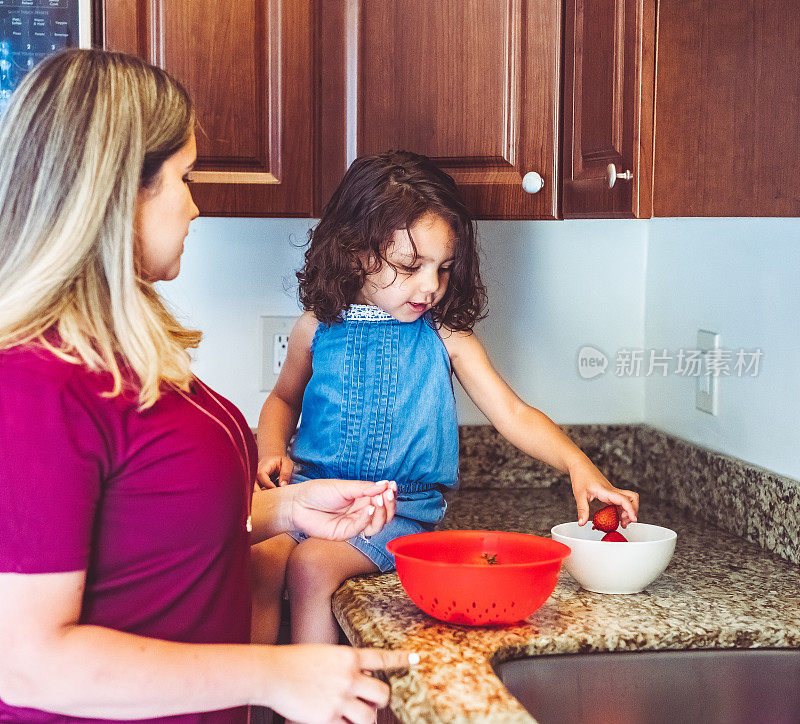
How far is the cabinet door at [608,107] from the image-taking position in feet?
3.57

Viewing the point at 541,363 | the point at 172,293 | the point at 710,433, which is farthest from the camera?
the point at 541,363

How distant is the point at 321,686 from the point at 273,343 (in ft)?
3.56

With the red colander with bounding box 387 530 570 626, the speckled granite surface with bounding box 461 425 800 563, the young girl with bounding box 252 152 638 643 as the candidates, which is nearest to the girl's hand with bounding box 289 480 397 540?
the red colander with bounding box 387 530 570 626

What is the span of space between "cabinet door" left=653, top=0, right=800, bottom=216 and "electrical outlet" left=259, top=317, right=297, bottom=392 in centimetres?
94

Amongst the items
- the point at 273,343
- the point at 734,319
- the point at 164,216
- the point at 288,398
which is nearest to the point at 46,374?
the point at 164,216

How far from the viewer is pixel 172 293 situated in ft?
6.04

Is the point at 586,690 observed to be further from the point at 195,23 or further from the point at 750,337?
the point at 195,23

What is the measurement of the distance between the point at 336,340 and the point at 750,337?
2.22ft

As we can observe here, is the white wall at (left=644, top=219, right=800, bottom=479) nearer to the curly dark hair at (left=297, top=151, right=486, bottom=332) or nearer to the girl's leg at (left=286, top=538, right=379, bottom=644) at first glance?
the curly dark hair at (left=297, top=151, right=486, bottom=332)

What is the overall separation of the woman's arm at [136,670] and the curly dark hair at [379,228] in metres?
0.69

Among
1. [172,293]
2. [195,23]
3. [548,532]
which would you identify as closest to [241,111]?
[195,23]

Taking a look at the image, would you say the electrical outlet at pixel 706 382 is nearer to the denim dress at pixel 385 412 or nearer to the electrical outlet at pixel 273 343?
the denim dress at pixel 385 412

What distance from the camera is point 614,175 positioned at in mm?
1184

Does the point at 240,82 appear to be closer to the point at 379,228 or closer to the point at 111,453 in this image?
the point at 379,228
